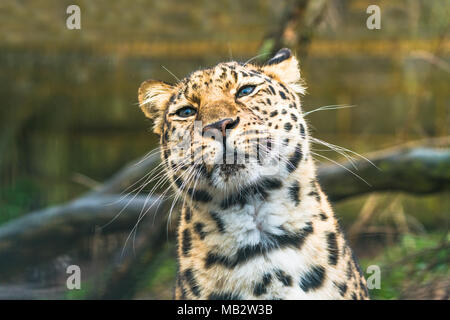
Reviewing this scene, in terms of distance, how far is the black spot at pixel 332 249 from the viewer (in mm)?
3020

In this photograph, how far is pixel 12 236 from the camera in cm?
550

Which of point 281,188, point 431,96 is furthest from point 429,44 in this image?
point 281,188

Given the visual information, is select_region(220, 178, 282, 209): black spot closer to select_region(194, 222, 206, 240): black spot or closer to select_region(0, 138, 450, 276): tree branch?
select_region(194, 222, 206, 240): black spot

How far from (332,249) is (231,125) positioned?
884 mm

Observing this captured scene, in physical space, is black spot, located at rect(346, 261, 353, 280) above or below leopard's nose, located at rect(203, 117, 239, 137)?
below

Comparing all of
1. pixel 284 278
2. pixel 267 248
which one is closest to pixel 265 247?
pixel 267 248

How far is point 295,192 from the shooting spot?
3027 mm

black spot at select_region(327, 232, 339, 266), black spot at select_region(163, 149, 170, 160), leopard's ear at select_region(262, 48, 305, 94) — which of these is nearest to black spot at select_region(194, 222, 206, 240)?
black spot at select_region(163, 149, 170, 160)

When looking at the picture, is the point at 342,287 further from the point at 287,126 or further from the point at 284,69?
the point at 284,69

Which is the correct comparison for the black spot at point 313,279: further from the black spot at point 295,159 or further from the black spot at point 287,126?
the black spot at point 287,126

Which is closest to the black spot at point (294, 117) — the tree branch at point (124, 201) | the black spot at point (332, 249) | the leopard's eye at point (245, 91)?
the leopard's eye at point (245, 91)

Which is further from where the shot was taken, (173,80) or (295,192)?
(173,80)

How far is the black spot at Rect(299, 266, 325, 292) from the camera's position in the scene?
2902 millimetres

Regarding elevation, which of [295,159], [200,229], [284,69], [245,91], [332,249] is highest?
[284,69]
